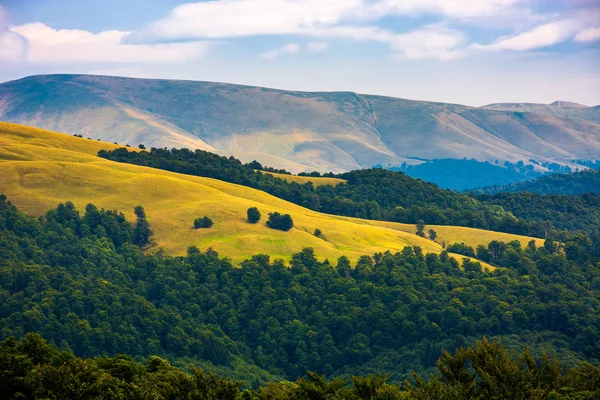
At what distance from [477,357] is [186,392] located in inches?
1317

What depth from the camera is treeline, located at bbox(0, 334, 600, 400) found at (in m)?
77.4

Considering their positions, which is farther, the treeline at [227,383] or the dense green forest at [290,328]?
the dense green forest at [290,328]

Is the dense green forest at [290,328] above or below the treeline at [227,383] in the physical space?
below

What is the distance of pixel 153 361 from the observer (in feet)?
321

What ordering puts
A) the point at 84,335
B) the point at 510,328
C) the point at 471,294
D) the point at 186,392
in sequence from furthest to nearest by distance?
1. the point at 471,294
2. the point at 510,328
3. the point at 84,335
4. the point at 186,392

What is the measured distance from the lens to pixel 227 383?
271ft

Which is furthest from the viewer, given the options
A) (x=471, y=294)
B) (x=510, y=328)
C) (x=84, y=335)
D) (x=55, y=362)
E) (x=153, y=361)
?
(x=471, y=294)

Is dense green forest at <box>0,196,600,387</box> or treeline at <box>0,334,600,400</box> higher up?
treeline at <box>0,334,600,400</box>

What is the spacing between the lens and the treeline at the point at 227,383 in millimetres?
77438

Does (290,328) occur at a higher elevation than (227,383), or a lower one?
lower

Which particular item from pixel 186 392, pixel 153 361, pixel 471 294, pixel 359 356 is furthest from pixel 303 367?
pixel 186 392

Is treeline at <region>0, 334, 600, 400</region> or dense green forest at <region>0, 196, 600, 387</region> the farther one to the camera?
dense green forest at <region>0, 196, 600, 387</region>

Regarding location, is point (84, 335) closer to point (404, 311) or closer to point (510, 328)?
point (404, 311)

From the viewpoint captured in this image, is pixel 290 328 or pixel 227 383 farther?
pixel 290 328
